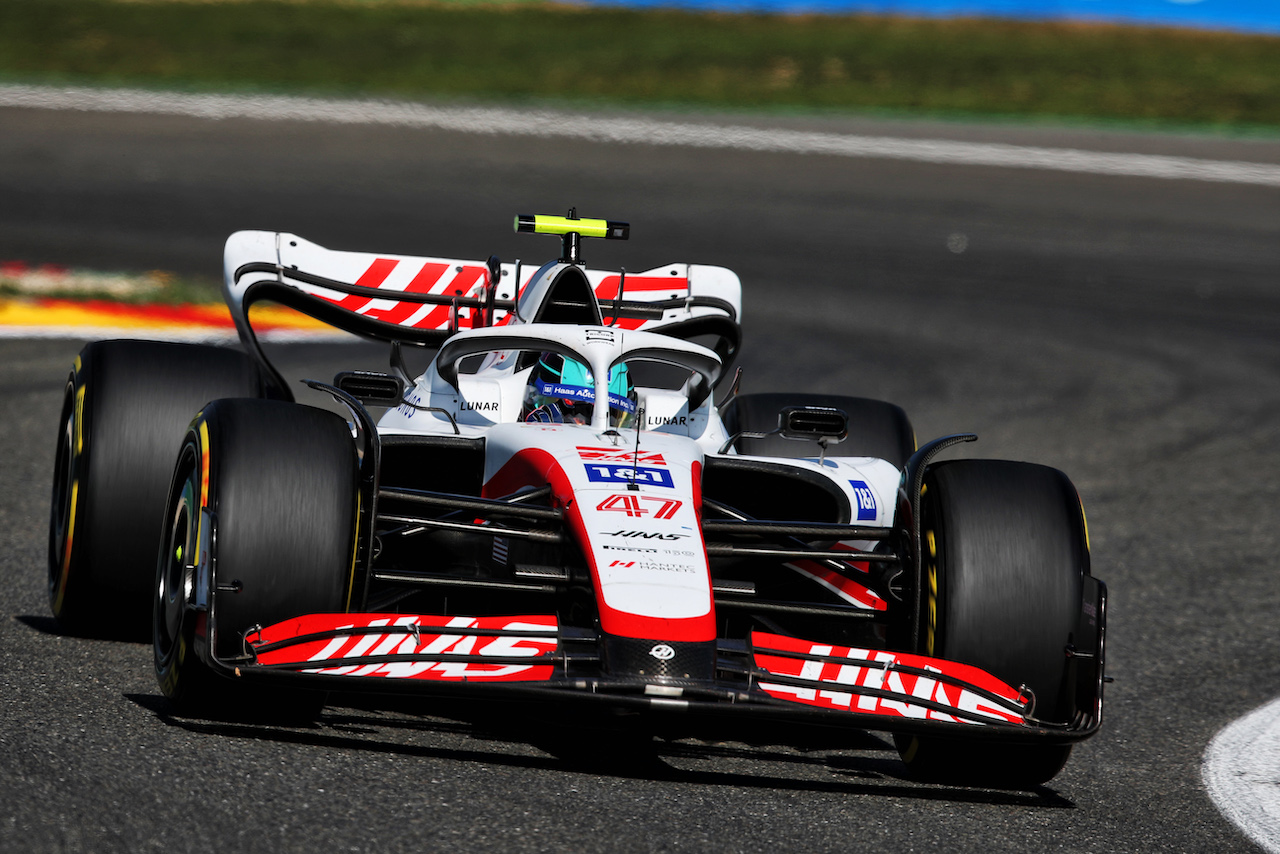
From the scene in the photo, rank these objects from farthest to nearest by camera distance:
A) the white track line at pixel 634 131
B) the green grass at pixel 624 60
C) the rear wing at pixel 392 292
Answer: the green grass at pixel 624 60 < the white track line at pixel 634 131 < the rear wing at pixel 392 292

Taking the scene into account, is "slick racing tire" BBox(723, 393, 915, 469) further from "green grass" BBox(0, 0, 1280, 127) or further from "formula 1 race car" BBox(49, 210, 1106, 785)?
"green grass" BBox(0, 0, 1280, 127)

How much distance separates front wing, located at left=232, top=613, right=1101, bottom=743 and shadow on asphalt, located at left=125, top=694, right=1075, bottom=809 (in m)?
0.19

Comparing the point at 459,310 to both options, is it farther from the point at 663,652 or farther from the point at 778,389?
the point at 778,389

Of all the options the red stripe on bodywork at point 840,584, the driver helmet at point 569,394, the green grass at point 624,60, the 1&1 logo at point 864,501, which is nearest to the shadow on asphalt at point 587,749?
the red stripe on bodywork at point 840,584

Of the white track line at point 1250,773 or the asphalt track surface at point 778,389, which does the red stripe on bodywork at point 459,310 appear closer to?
the asphalt track surface at point 778,389

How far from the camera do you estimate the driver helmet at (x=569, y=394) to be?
575 cm

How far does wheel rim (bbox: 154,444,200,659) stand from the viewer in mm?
4477

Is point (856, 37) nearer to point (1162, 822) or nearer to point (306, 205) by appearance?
point (306, 205)

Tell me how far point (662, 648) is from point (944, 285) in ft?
36.5

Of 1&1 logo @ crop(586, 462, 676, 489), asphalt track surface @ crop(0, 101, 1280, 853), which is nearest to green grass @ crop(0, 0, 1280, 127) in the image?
asphalt track surface @ crop(0, 101, 1280, 853)

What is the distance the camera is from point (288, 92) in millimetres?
20984

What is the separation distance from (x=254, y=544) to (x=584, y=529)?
2.94ft

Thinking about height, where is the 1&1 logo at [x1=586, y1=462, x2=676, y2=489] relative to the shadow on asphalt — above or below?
above

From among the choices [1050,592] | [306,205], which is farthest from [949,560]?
[306,205]
